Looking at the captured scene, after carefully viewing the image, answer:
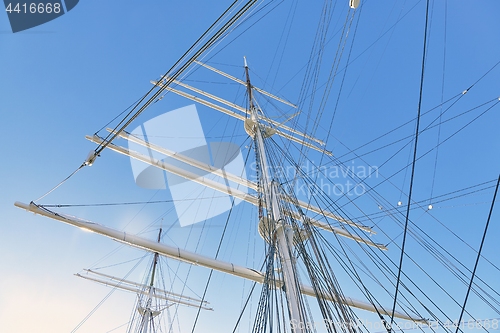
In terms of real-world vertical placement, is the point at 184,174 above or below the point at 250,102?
below

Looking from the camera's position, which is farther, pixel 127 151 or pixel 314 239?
pixel 127 151

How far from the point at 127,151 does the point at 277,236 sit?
591 cm

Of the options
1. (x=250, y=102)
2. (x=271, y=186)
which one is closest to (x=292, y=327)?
(x=271, y=186)

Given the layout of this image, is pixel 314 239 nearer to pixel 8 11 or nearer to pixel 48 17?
pixel 48 17

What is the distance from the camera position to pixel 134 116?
3209mm

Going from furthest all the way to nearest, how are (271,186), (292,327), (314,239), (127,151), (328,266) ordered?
(127,151) < (271,186) < (314,239) < (328,266) < (292,327)

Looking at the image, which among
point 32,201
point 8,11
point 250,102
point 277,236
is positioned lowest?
point 277,236

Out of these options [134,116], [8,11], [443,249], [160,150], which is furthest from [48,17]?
[443,249]

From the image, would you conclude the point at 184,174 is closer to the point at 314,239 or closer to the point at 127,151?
the point at 127,151

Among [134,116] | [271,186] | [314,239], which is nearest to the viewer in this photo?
[134,116]

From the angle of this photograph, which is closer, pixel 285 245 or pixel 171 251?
pixel 285 245

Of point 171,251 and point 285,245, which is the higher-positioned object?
point 171,251

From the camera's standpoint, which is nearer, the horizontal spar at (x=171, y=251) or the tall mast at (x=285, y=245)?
the tall mast at (x=285, y=245)

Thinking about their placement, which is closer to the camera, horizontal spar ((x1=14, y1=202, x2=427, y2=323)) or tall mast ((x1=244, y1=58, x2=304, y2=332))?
tall mast ((x1=244, y1=58, x2=304, y2=332))
